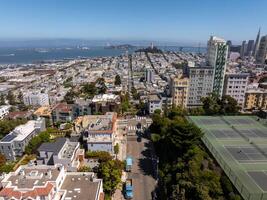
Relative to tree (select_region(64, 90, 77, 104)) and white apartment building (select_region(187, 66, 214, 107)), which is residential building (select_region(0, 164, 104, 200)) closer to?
white apartment building (select_region(187, 66, 214, 107))

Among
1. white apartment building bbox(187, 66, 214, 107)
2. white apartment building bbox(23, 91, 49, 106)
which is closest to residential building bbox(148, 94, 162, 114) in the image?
white apartment building bbox(187, 66, 214, 107)

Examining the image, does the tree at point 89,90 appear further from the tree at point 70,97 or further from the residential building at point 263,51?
the residential building at point 263,51

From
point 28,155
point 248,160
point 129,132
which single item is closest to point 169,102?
point 129,132

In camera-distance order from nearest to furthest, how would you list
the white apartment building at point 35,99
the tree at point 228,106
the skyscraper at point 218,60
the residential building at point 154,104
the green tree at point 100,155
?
the green tree at point 100,155, the tree at point 228,106, the residential building at point 154,104, the skyscraper at point 218,60, the white apartment building at point 35,99

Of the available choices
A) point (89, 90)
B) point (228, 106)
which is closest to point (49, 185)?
point (228, 106)

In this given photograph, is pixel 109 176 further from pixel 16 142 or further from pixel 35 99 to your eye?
pixel 35 99

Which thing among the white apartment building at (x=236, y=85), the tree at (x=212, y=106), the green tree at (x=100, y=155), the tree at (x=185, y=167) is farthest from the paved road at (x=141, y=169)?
the white apartment building at (x=236, y=85)
